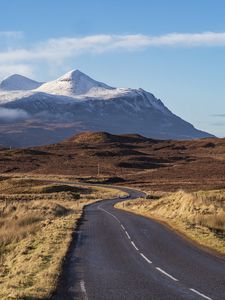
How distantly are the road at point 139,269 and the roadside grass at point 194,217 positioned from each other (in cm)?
99

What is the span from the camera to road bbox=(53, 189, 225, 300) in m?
14.6

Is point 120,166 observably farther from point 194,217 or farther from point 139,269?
point 139,269

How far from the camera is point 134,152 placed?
19788 centimetres

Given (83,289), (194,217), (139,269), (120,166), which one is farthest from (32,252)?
(120,166)

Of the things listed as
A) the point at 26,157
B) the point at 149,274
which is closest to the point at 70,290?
the point at 149,274

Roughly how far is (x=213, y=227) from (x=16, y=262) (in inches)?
569

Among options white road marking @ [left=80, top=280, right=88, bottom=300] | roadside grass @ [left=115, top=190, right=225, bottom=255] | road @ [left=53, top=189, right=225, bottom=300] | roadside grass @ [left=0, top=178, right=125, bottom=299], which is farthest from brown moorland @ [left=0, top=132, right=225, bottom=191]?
white road marking @ [left=80, top=280, right=88, bottom=300]

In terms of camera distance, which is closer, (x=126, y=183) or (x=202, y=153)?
(x=126, y=183)

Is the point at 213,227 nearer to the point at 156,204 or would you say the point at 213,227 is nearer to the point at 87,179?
the point at 156,204

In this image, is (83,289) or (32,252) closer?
(83,289)

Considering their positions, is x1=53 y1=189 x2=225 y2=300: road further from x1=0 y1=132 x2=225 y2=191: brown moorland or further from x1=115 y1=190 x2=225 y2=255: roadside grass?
x1=0 y1=132 x2=225 y2=191: brown moorland

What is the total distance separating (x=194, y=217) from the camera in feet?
116

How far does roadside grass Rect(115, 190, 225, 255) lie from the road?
→ 39.1 inches

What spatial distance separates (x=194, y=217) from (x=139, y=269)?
1743 centimetres
